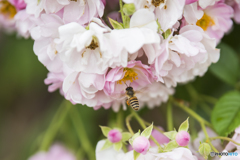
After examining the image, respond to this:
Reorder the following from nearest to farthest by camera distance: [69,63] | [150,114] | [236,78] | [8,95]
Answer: [69,63] < [236,78] < [150,114] < [8,95]

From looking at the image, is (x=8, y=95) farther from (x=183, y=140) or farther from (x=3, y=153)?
(x=183, y=140)

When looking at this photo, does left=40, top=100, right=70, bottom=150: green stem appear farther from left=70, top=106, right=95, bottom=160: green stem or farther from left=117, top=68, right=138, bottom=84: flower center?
left=117, top=68, right=138, bottom=84: flower center

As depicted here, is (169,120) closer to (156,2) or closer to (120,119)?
(120,119)

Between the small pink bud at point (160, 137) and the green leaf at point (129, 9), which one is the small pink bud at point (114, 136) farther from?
the green leaf at point (129, 9)

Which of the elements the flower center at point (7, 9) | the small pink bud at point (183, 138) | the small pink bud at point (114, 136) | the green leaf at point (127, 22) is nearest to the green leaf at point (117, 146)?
the small pink bud at point (114, 136)

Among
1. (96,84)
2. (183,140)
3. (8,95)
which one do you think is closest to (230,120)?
(183,140)

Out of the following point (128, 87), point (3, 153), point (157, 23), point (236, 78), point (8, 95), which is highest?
point (157, 23)

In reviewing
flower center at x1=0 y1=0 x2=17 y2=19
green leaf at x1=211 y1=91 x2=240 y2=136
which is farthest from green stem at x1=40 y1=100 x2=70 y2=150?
green leaf at x1=211 y1=91 x2=240 y2=136
